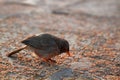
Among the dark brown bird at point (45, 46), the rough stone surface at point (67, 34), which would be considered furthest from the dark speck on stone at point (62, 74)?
the dark brown bird at point (45, 46)

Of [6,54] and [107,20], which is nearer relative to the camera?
[6,54]

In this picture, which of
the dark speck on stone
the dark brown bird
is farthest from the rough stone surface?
the dark brown bird

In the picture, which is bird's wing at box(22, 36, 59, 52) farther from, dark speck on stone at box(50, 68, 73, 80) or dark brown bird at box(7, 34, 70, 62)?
dark speck on stone at box(50, 68, 73, 80)

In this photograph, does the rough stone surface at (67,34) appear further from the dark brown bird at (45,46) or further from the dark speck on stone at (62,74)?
the dark brown bird at (45,46)

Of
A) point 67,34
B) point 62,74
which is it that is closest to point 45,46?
point 62,74

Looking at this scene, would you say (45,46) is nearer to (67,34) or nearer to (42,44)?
(42,44)

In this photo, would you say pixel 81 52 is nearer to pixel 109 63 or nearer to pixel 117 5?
pixel 109 63

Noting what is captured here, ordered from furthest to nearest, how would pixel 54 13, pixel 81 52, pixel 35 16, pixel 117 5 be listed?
pixel 117 5
pixel 54 13
pixel 35 16
pixel 81 52

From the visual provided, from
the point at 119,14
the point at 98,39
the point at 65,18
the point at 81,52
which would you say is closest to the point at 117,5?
the point at 119,14

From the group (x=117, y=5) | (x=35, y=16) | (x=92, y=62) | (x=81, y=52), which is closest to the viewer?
(x=92, y=62)
